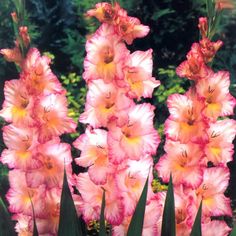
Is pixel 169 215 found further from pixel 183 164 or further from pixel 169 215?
pixel 183 164

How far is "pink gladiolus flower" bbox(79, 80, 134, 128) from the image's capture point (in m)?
1.93

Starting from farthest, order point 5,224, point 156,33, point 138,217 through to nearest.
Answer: point 156,33, point 5,224, point 138,217

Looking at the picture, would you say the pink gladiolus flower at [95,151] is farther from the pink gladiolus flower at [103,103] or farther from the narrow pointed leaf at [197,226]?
the narrow pointed leaf at [197,226]

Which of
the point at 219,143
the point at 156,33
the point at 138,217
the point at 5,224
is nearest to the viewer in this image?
the point at 138,217

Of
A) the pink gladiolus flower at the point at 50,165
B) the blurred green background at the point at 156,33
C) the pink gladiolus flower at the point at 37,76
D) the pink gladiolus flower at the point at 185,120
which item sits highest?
the pink gladiolus flower at the point at 37,76

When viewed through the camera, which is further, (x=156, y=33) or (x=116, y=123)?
(x=156, y=33)

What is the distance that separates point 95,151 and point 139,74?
27cm

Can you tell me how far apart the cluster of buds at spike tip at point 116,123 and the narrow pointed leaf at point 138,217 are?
63 millimetres

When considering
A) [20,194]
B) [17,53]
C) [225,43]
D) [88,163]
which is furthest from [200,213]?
[225,43]

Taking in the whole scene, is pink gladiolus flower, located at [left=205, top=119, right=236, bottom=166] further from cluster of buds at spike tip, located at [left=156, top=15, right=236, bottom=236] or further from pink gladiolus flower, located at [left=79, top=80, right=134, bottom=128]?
pink gladiolus flower, located at [left=79, top=80, right=134, bottom=128]

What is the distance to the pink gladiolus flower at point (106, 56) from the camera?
1915 millimetres

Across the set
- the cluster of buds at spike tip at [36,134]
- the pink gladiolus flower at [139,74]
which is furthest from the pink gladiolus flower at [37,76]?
the pink gladiolus flower at [139,74]

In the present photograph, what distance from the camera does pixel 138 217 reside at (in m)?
1.92

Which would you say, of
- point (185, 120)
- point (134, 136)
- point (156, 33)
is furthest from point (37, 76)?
point (156, 33)
